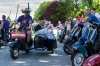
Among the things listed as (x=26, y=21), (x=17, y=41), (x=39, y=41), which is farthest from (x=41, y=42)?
(x=17, y=41)

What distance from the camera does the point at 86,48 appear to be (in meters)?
8.52

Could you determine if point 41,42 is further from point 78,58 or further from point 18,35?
point 78,58

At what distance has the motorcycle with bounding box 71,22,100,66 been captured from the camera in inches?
328

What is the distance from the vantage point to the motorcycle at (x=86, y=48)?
8.34 meters

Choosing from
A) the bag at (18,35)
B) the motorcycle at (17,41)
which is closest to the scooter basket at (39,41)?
the motorcycle at (17,41)

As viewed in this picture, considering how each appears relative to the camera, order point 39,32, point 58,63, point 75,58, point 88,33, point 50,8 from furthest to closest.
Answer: point 50,8
point 39,32
point 58,63
point 88,33
point 75,58

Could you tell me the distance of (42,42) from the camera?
37.3 ft

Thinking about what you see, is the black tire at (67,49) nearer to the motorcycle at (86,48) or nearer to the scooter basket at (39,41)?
the scooter basket at (39,41)

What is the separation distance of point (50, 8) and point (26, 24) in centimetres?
5921

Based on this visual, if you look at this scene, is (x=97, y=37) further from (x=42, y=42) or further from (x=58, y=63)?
(x=42, y=42)

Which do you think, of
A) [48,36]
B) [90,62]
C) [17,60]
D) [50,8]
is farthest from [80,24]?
[50,8]

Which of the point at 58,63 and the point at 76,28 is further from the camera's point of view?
the point at 76,28

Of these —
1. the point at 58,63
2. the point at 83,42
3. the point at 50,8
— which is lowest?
the point at 58,63

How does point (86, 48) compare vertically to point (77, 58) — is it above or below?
above
